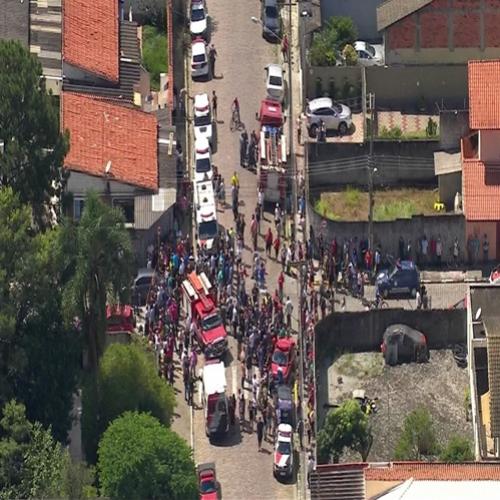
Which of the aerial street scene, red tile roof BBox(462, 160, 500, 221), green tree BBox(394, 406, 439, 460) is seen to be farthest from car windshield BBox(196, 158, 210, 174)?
green tree BBox(394, 406, 439, 460)

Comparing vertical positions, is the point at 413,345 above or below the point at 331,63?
below

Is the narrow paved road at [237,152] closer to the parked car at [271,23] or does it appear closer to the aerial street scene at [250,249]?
the aerial street scene at [250,249]

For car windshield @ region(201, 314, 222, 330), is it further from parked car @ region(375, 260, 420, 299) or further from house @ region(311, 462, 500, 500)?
house @ region(311, 462, 500, 500)

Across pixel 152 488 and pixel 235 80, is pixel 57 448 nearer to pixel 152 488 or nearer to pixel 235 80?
pixel 152 488

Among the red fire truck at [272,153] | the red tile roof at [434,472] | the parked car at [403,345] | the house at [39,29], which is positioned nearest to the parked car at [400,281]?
the parked car at [403,345]

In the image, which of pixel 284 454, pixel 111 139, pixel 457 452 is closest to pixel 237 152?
pixel 111 139

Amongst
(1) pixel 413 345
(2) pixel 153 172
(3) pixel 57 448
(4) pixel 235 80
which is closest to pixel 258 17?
(4) pixel 235 80
